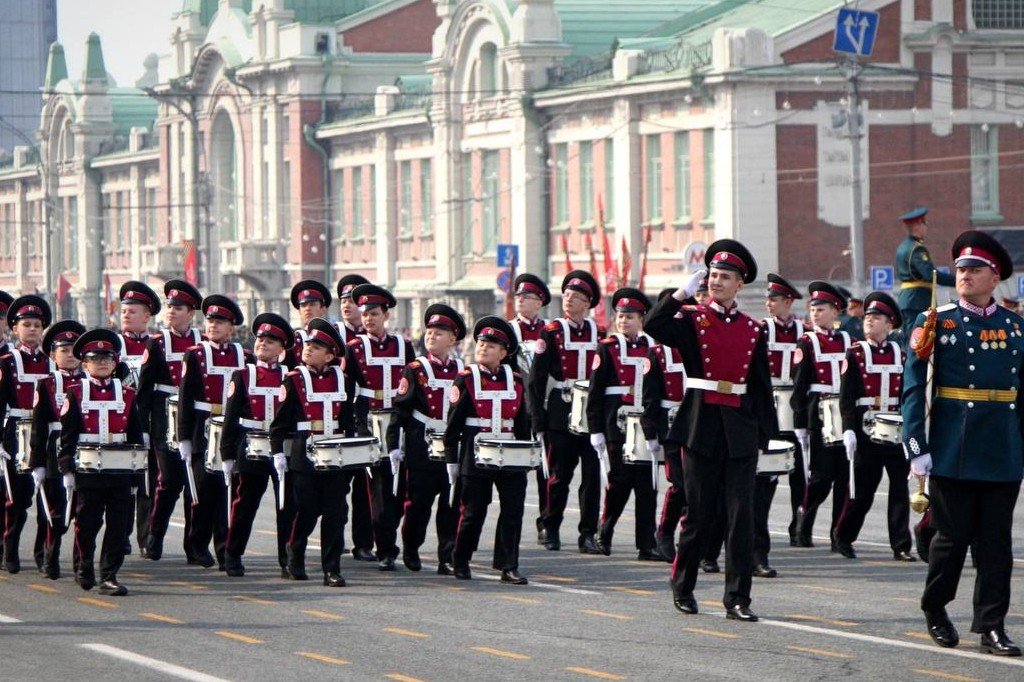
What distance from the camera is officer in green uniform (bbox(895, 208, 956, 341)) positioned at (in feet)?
67.2

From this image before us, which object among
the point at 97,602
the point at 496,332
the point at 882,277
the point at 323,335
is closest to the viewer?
the point at 97,602

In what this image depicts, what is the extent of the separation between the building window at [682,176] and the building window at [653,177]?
0.78 metres

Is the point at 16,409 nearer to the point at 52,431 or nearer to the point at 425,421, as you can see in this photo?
the point at 52,431

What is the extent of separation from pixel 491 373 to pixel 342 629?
2983 millimetres

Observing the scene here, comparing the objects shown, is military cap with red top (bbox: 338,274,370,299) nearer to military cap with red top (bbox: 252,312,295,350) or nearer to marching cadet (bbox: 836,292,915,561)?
military cap with red top (bbox: 252,312,295,350)

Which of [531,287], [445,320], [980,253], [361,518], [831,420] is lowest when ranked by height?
[361,518]

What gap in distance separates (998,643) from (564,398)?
6325mm

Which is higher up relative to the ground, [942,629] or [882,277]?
[882,277]

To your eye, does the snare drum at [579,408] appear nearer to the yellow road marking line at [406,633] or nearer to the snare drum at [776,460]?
the snare drum at [776,460]

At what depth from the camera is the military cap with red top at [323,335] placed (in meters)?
16.0

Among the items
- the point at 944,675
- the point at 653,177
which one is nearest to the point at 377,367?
the point at 944,675

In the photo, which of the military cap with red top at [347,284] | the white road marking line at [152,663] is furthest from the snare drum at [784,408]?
the white road marking line at [152,663]

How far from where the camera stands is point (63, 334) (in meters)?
16.5

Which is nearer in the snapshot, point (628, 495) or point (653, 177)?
point (628, 495)
